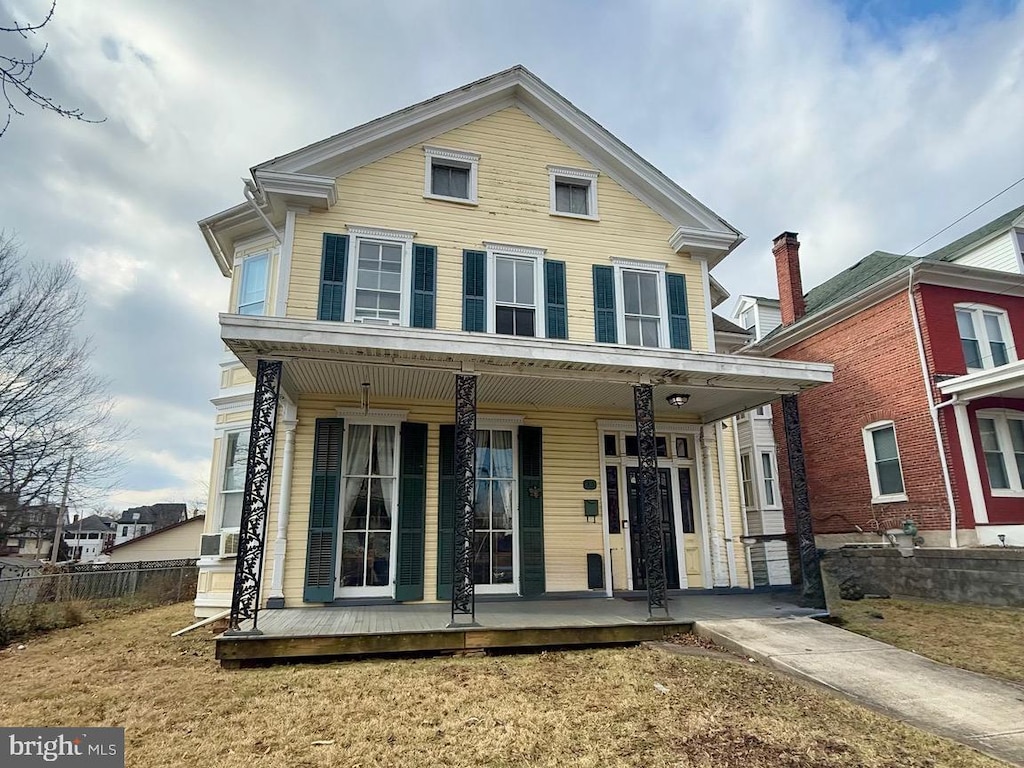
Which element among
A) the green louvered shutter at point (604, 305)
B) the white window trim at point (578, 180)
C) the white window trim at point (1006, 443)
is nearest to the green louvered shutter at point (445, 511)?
the green louvered shutter at point (604, 305)

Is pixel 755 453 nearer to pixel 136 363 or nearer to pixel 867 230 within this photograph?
pixel 867 230

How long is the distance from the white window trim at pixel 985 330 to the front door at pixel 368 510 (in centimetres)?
1160

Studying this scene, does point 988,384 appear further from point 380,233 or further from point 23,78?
point 23,78

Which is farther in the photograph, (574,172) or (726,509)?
(574,172)

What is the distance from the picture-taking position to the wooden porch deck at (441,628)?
18.8ft

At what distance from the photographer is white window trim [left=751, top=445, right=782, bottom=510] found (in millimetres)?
16391

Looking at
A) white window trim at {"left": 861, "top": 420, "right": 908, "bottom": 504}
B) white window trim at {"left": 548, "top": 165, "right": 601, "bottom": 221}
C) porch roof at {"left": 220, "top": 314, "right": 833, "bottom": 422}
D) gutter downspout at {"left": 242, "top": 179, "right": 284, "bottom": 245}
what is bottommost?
white window trim at {"left": 861, "top": 420, "right": 908, "bottom": 504}

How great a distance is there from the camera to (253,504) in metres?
6.20

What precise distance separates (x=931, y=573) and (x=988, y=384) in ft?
11.7

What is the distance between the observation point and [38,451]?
14586 mm

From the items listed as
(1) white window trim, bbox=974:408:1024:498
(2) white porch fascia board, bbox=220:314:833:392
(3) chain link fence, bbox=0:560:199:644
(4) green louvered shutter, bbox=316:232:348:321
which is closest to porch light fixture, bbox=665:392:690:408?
(2) white porch fascia board, bbox=220:314:833:392

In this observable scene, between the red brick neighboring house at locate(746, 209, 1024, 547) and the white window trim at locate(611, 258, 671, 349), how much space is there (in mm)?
5318

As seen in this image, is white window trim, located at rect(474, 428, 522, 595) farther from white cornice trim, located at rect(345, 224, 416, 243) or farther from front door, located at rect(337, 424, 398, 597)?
white cornice trim, located at rect(345, 224, 416, 243)

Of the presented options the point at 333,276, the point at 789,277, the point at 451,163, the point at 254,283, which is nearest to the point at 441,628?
the point at 333,276
